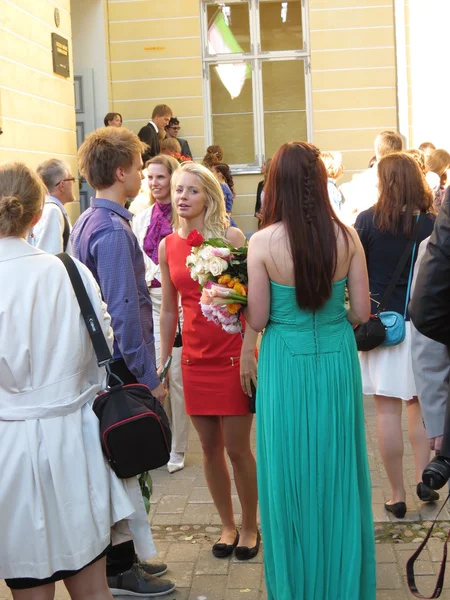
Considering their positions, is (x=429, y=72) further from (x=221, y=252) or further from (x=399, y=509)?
(x=221, y=252)

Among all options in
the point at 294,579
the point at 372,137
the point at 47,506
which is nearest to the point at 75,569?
the point at 47,506

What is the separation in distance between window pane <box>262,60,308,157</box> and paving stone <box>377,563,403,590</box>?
1292 centimetres

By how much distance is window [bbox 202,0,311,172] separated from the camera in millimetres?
16297

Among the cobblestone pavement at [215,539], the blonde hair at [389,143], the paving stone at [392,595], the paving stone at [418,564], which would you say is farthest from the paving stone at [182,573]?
the blonde hair at [389,143]

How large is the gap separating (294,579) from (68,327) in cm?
141

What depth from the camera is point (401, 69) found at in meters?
14.9

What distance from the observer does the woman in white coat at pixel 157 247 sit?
19.9ft

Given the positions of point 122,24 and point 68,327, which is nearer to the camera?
point 68,327

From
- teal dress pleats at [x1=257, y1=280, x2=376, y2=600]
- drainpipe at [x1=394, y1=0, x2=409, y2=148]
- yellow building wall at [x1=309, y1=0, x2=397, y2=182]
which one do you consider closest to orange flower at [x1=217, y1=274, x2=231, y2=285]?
teal dress pleats at [x1=257, y1=280, x2=376, y2=600]

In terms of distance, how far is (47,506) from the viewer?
290cm

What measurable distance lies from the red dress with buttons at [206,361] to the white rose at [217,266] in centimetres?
68

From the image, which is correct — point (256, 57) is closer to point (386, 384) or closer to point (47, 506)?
point (386, 384)

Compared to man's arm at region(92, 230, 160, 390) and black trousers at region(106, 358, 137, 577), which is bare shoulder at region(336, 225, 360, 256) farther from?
black trousers at region(106, 358, 137, 577)

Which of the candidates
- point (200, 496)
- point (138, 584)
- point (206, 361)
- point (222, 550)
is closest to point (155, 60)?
point (200, 496)
